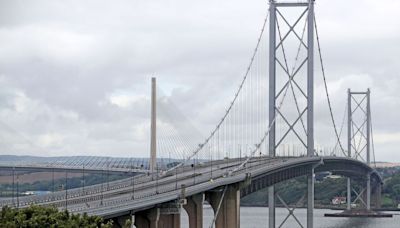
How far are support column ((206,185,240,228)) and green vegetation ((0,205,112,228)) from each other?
2306 cm

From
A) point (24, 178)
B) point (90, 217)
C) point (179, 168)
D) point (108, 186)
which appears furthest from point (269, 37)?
point (90, 217)

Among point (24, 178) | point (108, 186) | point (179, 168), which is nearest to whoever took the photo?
point (108, 186)

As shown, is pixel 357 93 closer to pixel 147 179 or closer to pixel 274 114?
pixel 274 114

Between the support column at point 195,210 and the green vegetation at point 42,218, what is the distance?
707 inches

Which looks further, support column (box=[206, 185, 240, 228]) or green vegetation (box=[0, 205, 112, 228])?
support column (box=[206, 185, 240, 228])

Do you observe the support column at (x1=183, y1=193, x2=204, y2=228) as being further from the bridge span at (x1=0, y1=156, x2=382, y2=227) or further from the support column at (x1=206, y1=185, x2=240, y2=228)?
the support column at (x1=206, y1=185, x2=240, y2=228)

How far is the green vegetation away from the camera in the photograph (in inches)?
1220

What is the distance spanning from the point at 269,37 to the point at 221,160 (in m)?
9.63

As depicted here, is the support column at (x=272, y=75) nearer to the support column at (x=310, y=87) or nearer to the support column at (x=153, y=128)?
the support column at (x=310, y=87)

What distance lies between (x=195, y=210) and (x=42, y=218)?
19872 millimetres

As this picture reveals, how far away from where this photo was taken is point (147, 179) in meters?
60.0

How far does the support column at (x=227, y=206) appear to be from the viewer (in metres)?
55.3

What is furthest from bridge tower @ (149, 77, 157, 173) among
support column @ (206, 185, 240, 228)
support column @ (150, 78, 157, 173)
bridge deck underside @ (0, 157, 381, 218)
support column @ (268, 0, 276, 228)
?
support column @ (206, 185, 240, 228)

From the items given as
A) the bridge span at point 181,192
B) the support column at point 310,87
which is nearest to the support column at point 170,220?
the bridge span at point 181,192
